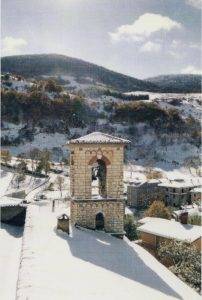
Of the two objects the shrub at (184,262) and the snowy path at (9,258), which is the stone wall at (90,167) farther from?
the shrub at (184,262)

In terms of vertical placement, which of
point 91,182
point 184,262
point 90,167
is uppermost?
point 90,167

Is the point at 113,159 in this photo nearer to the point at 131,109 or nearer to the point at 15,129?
the point at 15,129

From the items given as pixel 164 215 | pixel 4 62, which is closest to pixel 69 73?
pixel 4 62

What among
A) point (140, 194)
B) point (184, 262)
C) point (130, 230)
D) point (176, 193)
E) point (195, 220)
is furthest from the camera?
point (176, 193)

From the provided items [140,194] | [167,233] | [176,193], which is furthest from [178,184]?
[167,233]

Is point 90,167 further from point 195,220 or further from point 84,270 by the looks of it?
→ point 195,220

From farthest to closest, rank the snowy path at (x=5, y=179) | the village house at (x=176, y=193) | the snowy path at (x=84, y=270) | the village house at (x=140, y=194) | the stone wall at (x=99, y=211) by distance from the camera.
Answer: the village house at (x=176, y=193) → the village house at (x=140, y=194) → the snowy path at (x=5, y=179) → the stone wall at (x=99, y=211) → the snowy path at (x=84, y=270)

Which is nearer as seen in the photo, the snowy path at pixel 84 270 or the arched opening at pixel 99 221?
the snowy path at pixel 84 270

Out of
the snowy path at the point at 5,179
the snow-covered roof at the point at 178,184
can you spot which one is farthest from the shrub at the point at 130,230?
the snow-covered roof at the point at 178,184
